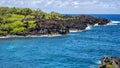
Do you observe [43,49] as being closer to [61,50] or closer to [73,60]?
[61,50]

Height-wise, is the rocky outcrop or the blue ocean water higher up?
the rocky outcrop

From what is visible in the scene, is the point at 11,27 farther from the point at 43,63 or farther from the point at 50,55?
the point at 43,63

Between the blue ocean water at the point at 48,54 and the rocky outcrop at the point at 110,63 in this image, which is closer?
the rocky outcrop at the point at 110,63

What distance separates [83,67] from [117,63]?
14.9 metres

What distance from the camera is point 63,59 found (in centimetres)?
11150

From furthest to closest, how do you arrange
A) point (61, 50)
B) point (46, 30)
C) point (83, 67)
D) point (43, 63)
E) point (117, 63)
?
point (46, 30), point (61, 50), point (43, 63), point (83, 67), point (117, 63)

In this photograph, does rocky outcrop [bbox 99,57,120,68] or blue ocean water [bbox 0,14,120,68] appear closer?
rocky outcrop [bbox 99,57,120,68]

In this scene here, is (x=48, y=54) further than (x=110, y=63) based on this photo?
Yes

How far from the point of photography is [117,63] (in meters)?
83.8

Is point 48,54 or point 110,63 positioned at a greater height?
point 110,63

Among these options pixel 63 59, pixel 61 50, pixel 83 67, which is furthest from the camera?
pixel 61 50

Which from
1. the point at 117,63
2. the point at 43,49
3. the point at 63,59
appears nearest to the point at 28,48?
the point at 43,49

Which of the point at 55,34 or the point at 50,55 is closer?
the point at 50,55

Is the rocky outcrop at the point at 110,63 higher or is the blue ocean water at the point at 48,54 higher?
the rocky outcrop at the point at 110,63
